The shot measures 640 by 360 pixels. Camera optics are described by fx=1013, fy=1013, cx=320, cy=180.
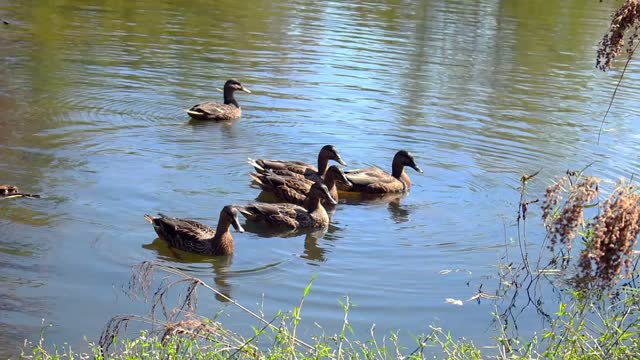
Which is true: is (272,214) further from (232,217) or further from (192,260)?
(192,260)

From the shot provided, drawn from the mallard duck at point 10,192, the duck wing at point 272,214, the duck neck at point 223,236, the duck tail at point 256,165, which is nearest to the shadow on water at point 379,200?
the duck tail at point 256,165

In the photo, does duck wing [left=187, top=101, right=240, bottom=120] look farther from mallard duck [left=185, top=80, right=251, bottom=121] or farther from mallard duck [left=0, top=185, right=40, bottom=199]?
mallard duck [left=0, top=185, right=40, bottom=199]

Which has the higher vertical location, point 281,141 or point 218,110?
point 218,110

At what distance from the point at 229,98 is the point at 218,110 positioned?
0.81m

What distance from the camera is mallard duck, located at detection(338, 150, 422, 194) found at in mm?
12414

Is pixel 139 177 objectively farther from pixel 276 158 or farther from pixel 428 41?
pixel 428 41

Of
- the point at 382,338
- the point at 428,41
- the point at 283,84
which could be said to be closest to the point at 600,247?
the point at 382,338

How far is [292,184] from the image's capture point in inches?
480

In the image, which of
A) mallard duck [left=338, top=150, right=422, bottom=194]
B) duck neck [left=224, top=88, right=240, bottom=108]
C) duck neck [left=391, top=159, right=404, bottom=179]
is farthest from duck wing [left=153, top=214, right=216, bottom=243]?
duck neck [left=224, top=88, right=240, bottom=108]

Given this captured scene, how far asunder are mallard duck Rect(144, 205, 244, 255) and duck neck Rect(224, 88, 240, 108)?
6.11 m

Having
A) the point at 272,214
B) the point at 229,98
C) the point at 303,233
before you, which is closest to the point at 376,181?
the point at 303,233

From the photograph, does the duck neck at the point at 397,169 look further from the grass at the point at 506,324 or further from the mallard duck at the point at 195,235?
the grass at the point at 506,324

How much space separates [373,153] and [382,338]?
661 centimetres

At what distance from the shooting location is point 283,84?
18.1 m
